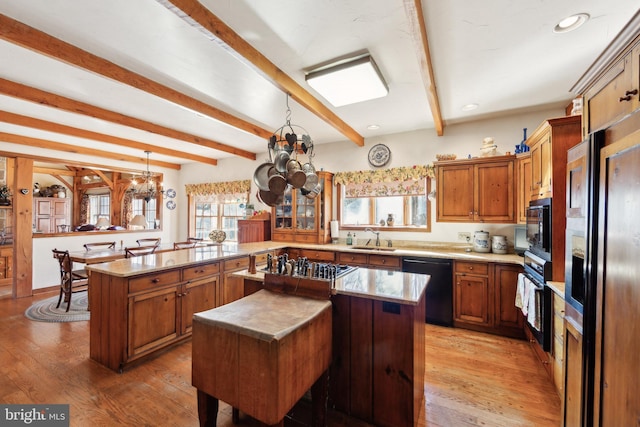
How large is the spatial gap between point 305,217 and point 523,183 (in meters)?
3.05

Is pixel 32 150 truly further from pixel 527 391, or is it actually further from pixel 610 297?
pixel 527 391

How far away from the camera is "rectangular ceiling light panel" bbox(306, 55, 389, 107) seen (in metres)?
2.18

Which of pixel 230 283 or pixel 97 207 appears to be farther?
pixel 97 207

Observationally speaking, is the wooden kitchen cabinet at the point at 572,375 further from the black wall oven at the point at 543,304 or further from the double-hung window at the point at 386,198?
the double-hung window at the point at 386,198

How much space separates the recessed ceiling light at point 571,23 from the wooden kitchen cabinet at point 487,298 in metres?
2.16

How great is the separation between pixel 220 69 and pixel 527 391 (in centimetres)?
360

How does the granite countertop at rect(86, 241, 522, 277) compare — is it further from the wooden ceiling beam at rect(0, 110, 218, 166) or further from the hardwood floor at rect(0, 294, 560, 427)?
the wooden ceiling beam at rect(0, 110, 218, 166)

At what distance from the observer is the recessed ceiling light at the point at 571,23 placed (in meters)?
1.71

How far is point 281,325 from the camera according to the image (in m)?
1.35

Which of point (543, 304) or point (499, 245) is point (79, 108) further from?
point (499, 245)

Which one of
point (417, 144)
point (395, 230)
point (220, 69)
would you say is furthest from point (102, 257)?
point (417, 144)

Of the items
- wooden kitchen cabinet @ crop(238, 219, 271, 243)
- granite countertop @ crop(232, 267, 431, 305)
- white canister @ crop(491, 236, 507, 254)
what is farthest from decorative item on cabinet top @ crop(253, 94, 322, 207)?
wooden kitchen cabinet @ crop(238, 219, 271, 243)

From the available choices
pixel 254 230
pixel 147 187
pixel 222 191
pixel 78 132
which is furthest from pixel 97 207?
pixel 254 230

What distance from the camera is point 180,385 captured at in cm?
212
